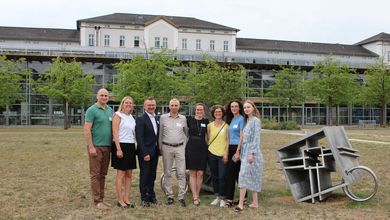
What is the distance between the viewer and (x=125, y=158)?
7082 mm

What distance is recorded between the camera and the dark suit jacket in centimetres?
713

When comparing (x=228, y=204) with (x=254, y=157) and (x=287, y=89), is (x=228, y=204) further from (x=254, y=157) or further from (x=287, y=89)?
(x=287, y=89)

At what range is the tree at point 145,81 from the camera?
100 ft

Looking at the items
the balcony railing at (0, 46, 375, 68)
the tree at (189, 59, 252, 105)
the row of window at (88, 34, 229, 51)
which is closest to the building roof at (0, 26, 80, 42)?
the row of window at (88, 34, 229, 51)

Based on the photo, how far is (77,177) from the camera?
10.2 meters

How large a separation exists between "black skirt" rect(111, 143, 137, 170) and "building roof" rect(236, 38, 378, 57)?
57.5 meters

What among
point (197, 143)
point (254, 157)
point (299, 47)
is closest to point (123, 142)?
point (197, 143)

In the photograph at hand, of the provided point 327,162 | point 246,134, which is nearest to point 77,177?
point 246,134

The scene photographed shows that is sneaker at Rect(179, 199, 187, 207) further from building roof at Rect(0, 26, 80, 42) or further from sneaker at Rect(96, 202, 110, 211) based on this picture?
building roof at Rect(0, 26, 80, 42)

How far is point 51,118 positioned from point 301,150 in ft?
132

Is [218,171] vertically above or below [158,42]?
below

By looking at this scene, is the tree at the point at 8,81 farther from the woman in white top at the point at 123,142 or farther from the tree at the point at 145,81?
the woman in white top at the point at 123,142

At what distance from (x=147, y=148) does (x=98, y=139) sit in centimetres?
77

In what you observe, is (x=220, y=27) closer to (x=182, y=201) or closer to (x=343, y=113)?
(x=343, y=113)
